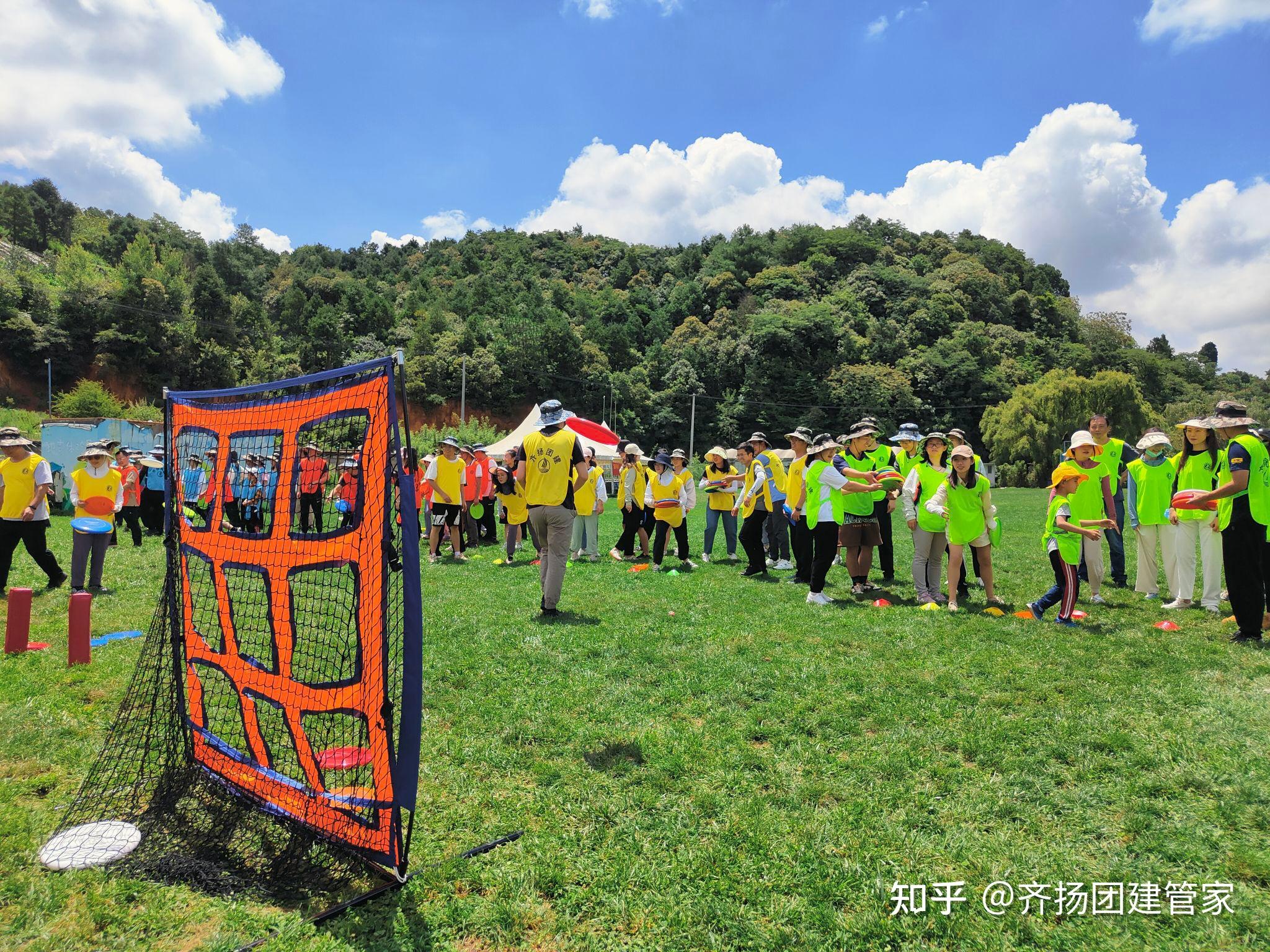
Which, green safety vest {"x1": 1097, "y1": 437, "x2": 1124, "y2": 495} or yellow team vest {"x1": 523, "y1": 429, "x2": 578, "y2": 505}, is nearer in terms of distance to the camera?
yellow team vest {"x1": 523, "y1": 429, "x2": 578, "y2": 505}

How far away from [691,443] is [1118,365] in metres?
52.1

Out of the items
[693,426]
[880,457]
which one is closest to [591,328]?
[693,426]

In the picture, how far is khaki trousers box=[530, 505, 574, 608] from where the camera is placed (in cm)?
714

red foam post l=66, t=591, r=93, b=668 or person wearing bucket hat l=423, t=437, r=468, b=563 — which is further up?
person wearing bucket hat l=423, t=437, r=468, b=563

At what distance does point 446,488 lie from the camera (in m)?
11.2

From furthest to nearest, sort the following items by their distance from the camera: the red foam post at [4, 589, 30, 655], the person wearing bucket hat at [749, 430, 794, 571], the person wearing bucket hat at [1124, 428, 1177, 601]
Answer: the person wearing bucket hat at [749, 430, 794, 571] → the person wearing bucket hat at [1124, 428, 1177, 601] → the red foam post at [4, 589, 30, 655]

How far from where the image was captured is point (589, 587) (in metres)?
9.14

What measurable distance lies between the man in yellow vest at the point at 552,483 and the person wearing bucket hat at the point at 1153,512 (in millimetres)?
6629

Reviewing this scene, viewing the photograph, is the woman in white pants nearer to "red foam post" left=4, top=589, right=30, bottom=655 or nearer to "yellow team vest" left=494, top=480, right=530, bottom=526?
"yellow team vest" left=494, top=480, right=530, bottom=526

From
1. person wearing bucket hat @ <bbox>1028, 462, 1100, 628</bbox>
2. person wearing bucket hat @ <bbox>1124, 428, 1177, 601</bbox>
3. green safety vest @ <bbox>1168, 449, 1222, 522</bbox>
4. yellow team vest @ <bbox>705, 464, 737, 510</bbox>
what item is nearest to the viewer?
person wearing bucket hat @ <bbox>1028, 462, 1100, 628</bbox>

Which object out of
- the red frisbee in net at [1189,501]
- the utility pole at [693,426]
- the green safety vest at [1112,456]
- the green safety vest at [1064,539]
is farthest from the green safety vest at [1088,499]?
the utility pole at [693,426]

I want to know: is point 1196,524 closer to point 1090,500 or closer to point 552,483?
point 1090,500

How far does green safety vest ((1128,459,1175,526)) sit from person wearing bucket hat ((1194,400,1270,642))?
5.00 feet

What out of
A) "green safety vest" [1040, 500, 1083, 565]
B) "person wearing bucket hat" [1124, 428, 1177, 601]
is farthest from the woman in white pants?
"green safety vest" [1040, 500, 1083, 565]
